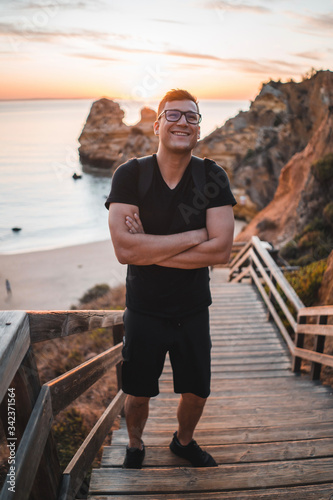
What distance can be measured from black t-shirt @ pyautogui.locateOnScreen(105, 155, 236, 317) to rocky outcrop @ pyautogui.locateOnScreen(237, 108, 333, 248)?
442 inches

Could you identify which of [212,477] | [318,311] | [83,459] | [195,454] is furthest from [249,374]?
[83,459]

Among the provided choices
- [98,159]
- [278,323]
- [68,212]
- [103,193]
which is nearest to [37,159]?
[98,159]

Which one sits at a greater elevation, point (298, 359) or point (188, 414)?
point (188, 414)

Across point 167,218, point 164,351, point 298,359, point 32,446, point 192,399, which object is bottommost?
point 298,359

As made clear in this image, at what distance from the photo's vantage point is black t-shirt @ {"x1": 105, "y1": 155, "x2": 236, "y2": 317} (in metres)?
2.07

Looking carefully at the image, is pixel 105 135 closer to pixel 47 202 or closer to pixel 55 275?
pixel 47 202

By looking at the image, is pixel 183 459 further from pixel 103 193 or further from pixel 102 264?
pixel 103 193

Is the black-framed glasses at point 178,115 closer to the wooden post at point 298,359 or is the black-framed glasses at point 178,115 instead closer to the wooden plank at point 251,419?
the wooden plank at point 251,419

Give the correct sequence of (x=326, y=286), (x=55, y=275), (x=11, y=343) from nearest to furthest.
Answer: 1. (x=11, y=343)
2. (x=326, y=286)
3. (x=55, y=275)

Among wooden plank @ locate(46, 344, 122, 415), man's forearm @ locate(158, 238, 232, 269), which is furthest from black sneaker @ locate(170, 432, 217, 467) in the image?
man's forearm @ locate(158, 238, 232, 269)

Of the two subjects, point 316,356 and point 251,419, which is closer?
point 251,419

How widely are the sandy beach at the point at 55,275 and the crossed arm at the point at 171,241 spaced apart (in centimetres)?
1209

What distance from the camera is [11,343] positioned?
3.76 ft

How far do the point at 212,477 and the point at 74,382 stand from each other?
3.36 feet
